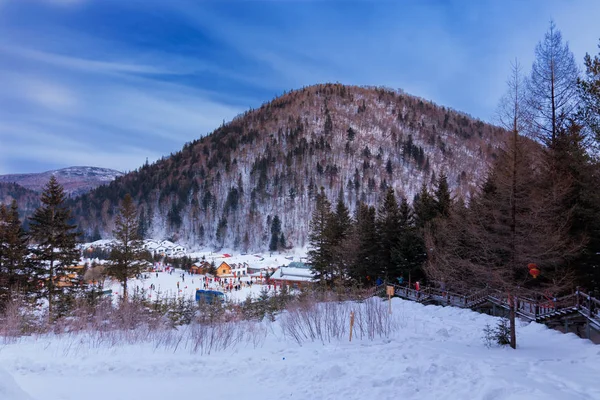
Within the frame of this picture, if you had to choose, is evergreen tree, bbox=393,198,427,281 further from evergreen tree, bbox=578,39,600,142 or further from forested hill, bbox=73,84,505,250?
forested hill, bbox=73,84,505,250

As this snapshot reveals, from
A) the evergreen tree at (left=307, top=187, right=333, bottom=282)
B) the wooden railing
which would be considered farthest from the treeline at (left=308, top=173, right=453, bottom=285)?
the wooden railing

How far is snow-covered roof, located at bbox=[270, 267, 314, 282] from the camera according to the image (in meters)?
72.2

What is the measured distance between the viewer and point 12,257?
77.4ft

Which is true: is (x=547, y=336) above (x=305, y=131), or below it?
below

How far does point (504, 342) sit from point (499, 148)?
19.9 ft

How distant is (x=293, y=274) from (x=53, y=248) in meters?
53.6

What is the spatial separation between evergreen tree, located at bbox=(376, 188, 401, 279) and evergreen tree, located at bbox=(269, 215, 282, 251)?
315 feet

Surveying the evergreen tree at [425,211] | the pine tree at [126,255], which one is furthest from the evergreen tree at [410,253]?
the pine tree at [126,255]

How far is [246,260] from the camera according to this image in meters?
101

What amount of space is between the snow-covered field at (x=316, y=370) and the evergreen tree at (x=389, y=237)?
65.6 ft

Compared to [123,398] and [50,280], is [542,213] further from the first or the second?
[50,280]

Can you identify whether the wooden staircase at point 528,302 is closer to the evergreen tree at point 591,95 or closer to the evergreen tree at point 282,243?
the evergreen tree at point 591,95

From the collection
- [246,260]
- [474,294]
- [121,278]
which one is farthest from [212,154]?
[474,294]

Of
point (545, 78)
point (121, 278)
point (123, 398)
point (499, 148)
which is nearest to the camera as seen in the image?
point (123, 398)
